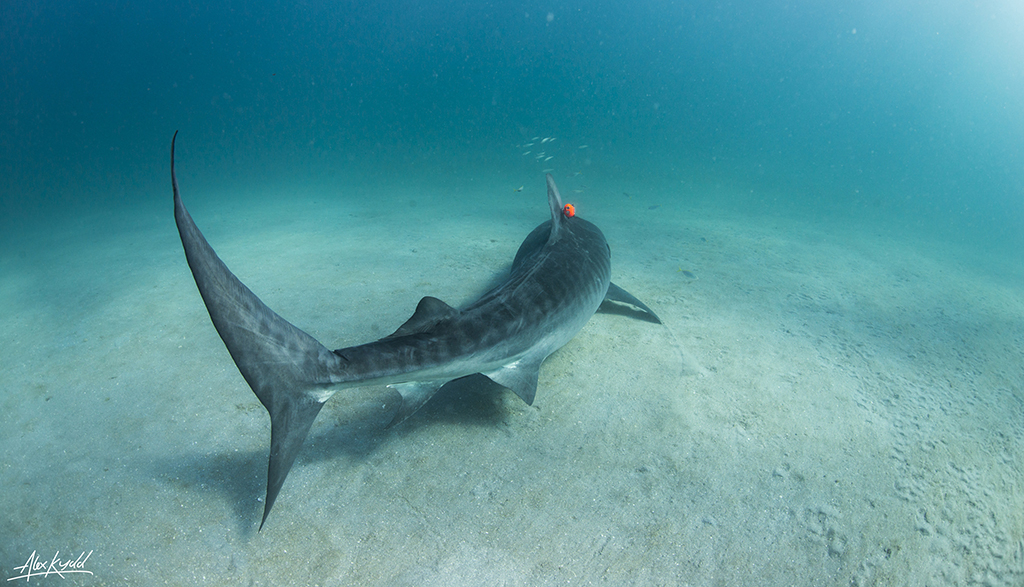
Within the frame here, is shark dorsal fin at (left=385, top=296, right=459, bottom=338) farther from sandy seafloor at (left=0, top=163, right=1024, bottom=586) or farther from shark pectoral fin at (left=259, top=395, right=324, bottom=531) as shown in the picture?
sandy seafloor at (left=0, top=163, right=1024, bottom=586)

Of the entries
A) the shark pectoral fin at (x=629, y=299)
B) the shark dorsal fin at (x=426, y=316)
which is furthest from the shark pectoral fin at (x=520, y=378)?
the shark pectoral fin at (x=629, y=299)

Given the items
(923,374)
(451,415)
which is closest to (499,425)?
(451,415)

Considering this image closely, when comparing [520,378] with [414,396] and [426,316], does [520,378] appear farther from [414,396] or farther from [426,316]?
[426,316]

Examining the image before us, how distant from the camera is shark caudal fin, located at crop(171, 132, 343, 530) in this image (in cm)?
162

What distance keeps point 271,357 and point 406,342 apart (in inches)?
28.0

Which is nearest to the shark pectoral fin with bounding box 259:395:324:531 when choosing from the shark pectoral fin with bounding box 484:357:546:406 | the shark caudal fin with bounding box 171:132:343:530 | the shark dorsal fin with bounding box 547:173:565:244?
the shark caudal fin with bounding box 171:132:343:530

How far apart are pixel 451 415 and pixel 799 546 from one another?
98.0 inches

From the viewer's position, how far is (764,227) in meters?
12.8

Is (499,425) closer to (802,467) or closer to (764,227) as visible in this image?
(802,467)

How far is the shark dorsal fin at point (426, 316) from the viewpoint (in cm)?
253

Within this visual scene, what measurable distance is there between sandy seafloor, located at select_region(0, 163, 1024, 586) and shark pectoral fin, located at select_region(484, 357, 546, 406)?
0.37m

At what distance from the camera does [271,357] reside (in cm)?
184
